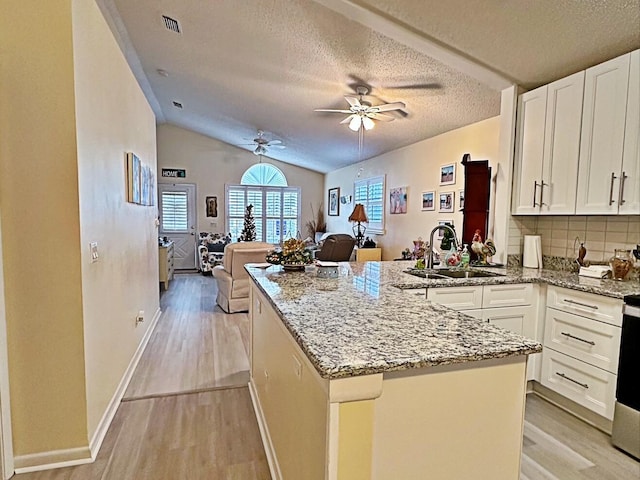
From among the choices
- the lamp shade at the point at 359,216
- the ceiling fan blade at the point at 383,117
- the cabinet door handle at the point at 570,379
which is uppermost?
the ceiling fan blade at the point at 383,117

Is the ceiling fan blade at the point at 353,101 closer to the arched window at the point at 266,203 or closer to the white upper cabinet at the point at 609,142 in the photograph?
the white upper cabinet at the point at 609,142

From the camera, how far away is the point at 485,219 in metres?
3.62

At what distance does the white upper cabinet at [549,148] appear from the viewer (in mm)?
2688

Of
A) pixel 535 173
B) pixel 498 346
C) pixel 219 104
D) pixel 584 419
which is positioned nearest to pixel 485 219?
pixel 535 173

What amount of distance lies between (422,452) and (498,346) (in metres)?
0.42

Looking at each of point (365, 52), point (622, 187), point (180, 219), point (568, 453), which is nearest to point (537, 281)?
point (622, 187)

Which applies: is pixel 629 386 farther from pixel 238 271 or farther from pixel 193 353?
pixel 238 271

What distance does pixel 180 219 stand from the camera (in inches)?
360

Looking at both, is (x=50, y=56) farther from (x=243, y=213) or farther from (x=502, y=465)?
(x=243, y=213)

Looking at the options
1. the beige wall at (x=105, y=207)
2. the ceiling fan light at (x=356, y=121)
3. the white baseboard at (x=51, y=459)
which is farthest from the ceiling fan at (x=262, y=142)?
the white baseboard at (x=51, y=459)

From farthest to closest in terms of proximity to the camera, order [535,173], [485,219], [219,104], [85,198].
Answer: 1. [219,104]
2. [485,219]
3. [535,173]
4. [85,198]

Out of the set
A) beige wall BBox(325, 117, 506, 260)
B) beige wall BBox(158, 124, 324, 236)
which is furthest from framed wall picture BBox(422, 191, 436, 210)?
beige wall BBox(158, 124, 324, 236)

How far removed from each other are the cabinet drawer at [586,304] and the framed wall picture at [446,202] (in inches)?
93.7

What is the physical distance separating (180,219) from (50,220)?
754cm
